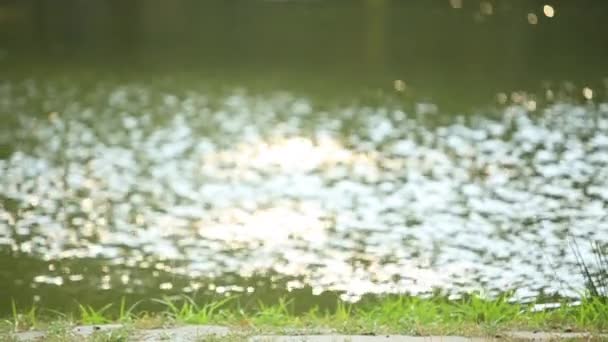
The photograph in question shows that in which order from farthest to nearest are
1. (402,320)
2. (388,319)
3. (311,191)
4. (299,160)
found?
(299,160) < (311,191) < (388,319) < (402,320)

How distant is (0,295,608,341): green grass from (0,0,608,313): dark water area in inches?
46.5

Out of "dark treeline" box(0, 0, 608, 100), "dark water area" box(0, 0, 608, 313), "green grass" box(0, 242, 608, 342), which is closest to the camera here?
"green grass" box(0, 242, 608, 342)

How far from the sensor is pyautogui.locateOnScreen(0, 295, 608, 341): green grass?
5371 millimetres

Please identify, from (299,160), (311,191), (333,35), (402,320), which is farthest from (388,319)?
(333,35)

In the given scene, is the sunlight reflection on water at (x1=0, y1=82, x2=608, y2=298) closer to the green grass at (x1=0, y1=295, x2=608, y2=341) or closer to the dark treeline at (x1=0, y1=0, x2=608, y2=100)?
the green grass at (x1=0, y1=295, x2=608, y2=341)

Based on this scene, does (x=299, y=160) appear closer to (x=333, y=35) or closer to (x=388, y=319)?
(x=388, y=319)

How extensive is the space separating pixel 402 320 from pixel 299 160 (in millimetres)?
6443

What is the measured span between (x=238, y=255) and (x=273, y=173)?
9.09 ft

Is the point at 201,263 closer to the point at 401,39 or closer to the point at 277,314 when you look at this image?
the point at 277,314

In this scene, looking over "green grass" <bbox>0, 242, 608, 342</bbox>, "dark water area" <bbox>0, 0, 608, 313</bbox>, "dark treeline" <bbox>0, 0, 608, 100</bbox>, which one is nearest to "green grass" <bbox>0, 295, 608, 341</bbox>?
"green grass" <bbox>0, 242, 608, 342</bbox>

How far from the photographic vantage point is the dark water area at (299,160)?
28.2 ft

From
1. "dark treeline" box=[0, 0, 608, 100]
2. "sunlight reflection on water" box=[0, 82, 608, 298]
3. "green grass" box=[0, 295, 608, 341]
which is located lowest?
"green grass" box=[0, 295, 608, 341]

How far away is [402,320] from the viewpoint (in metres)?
5.84

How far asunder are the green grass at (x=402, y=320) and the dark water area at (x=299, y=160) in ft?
3.88
